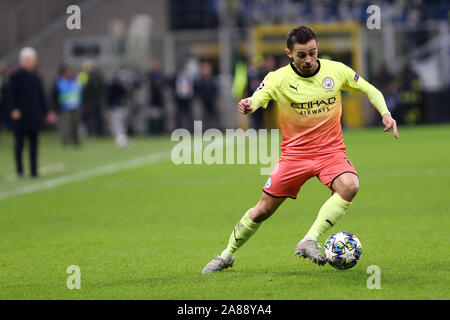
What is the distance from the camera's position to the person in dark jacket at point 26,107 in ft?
56.2

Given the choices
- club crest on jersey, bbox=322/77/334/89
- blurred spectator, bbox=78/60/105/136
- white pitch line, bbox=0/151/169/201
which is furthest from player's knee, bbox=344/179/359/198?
blurred spectator, bbox=78/60/105/136

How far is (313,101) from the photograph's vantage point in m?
7.71

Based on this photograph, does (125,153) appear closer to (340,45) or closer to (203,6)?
(340,45)

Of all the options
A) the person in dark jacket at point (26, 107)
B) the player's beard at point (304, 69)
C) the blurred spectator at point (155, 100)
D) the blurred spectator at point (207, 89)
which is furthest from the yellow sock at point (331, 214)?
the blurred spectator at point (155, 100)

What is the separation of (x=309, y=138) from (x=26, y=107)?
10.4 metres

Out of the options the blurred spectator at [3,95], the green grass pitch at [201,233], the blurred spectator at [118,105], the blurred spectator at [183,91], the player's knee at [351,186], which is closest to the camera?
the green grass pitch at [201,233]

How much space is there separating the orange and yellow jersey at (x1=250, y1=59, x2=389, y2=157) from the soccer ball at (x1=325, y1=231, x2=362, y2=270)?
0.78m

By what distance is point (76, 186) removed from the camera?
1598 cm

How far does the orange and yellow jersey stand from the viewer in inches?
303

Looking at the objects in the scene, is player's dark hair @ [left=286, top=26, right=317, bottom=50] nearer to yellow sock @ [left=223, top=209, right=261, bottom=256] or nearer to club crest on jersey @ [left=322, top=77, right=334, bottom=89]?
club crest on jersey @ [left=322, top=77, right=334, bottom=89]

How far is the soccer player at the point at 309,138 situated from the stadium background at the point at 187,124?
480mm

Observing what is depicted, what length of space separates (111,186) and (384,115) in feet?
29.7

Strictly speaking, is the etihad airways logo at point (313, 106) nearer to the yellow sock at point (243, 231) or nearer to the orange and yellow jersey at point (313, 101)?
the orange and yellow jersey at point (313, 101)

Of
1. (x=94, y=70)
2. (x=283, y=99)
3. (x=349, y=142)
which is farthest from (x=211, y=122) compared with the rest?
(x=283, y=99)
